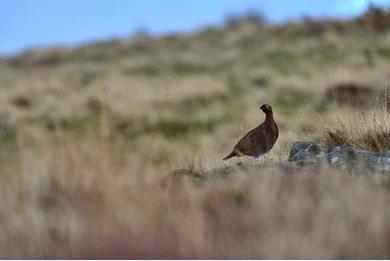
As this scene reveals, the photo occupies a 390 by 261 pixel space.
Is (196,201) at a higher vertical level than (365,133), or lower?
lower

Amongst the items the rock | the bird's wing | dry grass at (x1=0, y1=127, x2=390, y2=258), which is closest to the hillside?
dry grass at (x1=0, y1=127, x2=390, y2=258)

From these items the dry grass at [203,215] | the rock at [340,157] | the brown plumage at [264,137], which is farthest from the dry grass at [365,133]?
the dry grass at [203,215]

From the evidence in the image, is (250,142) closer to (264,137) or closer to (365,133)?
(264,137)

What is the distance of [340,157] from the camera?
226 inches

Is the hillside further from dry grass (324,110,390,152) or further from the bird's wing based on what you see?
the bird's wing

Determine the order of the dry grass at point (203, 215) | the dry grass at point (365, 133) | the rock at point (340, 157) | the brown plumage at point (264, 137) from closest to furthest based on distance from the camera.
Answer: the dry grass at point (203, 215) → the rock at point (340, 157) → the brown plumage at point (264, 137) → the dry grass at point (365, 133)

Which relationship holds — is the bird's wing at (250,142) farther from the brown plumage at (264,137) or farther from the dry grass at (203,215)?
the dry grass at (203,215)

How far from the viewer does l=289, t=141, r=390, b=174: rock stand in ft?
18.1

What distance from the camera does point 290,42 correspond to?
27797 millimetres

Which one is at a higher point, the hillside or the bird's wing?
the bird's wing

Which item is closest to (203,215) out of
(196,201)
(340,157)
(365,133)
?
(196,201)

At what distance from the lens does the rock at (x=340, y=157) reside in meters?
5.53

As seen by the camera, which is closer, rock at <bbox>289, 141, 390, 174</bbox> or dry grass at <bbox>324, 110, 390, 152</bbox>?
rock at <bbox>289, 141, 390, 174</bbox>

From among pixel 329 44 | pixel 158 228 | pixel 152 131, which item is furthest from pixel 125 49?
pixel 158 228
